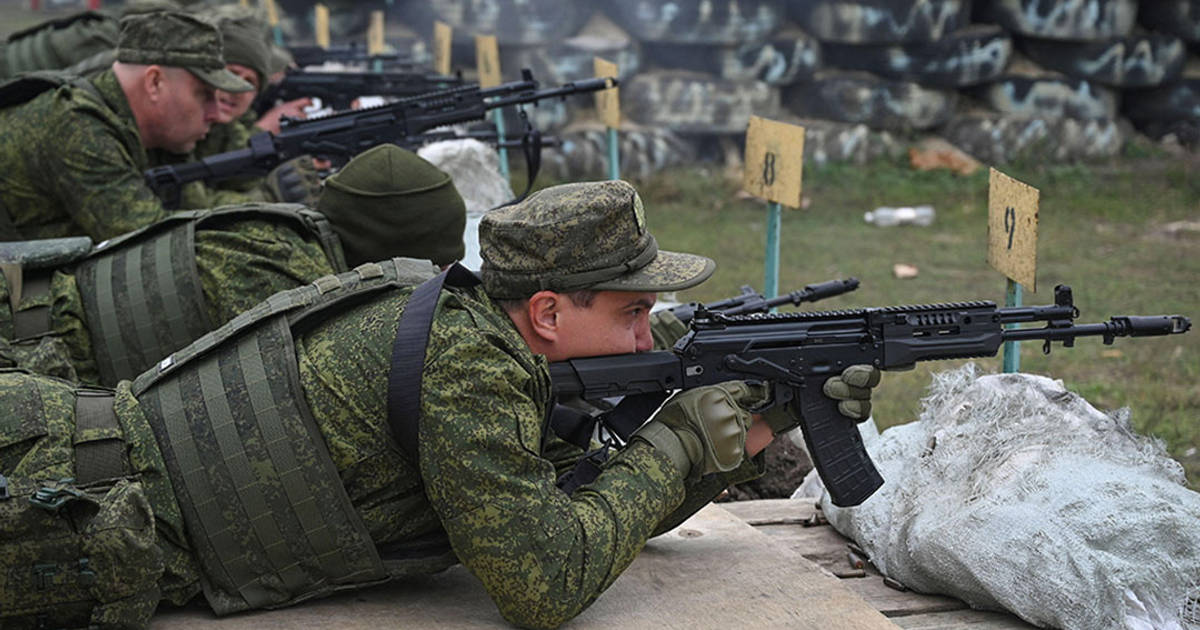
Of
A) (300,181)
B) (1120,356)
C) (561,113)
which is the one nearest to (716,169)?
(561,113)

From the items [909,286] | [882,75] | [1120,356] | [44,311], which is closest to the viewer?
[44,311]

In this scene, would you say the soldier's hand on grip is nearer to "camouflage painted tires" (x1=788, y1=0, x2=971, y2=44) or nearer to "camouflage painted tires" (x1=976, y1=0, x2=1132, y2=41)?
"camouflage painted tires" (x1=788, y1=0, x2=971, y2=44)

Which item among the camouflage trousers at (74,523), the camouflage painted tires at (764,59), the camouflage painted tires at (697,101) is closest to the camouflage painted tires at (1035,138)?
the camouflage painted tires at (764,59)

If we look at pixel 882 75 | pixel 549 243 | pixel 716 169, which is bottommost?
pixel 716 169

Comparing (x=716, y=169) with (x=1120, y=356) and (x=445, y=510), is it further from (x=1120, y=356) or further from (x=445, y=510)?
(x=445, y=510)

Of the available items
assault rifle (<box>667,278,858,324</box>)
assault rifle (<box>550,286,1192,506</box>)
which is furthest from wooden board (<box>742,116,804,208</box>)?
assault rifle (<box>550,286,1192,506</box>)

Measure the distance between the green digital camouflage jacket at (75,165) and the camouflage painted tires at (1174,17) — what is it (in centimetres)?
855

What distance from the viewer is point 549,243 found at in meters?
2.56

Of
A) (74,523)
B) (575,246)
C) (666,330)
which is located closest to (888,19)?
(666,330)

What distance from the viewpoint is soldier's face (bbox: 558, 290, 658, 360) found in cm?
266

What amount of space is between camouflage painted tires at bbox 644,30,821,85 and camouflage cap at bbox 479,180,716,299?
8.34 metres

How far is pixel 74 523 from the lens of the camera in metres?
2.39

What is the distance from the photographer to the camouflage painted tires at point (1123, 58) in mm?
10492

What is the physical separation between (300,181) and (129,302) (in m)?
2.18
